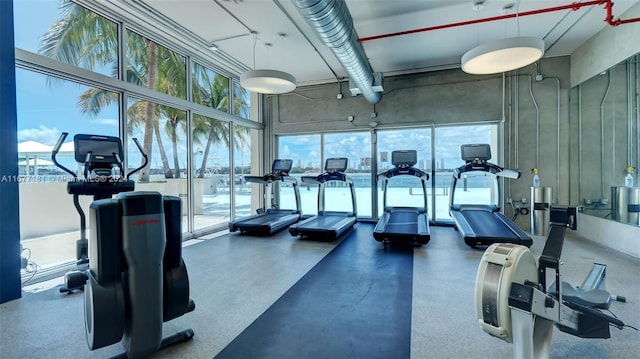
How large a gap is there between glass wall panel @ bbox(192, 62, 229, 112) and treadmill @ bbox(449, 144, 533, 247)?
17.7ft

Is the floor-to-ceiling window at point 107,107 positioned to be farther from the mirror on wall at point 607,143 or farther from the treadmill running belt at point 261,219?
the mirror on wall at point 607,143

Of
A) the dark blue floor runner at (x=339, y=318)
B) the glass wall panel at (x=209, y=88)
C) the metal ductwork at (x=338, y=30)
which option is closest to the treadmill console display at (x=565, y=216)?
the dark blue floor runner at (x=339, y=318)

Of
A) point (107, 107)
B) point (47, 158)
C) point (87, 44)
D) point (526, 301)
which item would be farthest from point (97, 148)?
point (526, 301)

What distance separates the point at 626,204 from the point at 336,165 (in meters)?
4.95

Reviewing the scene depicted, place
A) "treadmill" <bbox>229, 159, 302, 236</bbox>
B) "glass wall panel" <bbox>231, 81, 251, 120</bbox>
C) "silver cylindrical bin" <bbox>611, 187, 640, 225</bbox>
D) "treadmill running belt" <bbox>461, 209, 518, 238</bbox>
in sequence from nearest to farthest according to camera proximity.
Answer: "silver cylindrical bin" <bbox>611, 187, 640, 225</bbox>, "treadmill running belt" <bbox>461, 209, 518, 238</bbox>, "treadmill" <bbox>229, 159, 302, 236</bbox>, "glass wall panel" <bbox>231, 81, 251, 120</bbox>

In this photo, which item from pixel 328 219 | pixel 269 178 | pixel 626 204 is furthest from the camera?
pixel 269 178

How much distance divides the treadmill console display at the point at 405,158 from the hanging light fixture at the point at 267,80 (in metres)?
2.71

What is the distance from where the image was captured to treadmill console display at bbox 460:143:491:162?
5523 millimetres

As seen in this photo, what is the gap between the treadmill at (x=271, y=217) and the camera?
562cm

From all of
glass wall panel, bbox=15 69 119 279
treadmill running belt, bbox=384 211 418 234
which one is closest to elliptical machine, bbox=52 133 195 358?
glass wall panel, bbox=15 69 119 279

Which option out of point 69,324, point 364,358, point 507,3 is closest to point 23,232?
point 69,324

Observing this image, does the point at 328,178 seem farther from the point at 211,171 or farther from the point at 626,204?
the point at 626,204

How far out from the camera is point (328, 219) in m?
6.10

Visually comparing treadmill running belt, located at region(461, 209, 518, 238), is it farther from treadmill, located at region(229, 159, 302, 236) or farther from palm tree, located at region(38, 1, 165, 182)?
palm tree, located at region(38, 1, 165, 182)
